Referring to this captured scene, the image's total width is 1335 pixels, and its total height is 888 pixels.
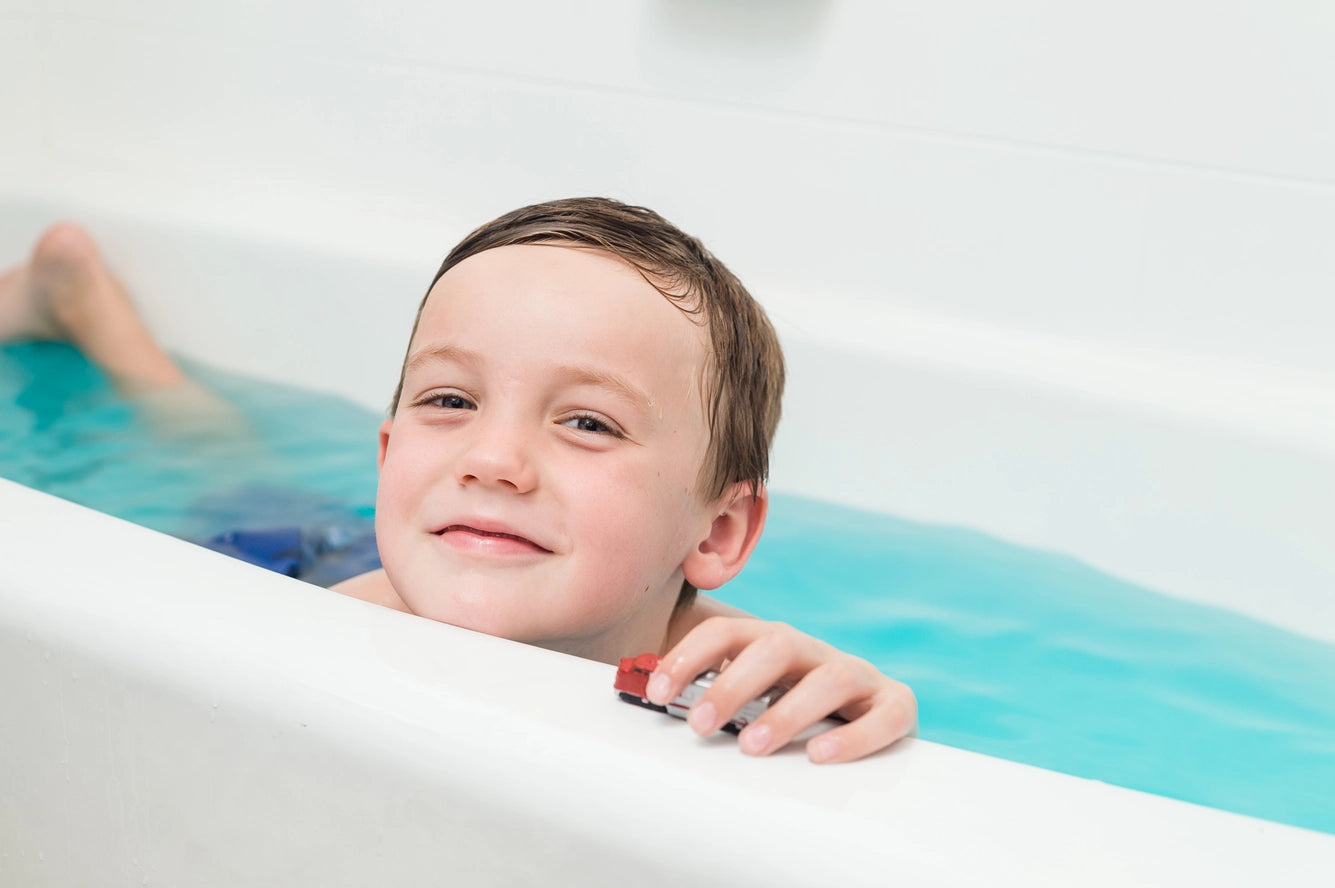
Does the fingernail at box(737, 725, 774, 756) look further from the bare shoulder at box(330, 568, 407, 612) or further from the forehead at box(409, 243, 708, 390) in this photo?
the bare shoulder at box(330, 568, 407, 612)

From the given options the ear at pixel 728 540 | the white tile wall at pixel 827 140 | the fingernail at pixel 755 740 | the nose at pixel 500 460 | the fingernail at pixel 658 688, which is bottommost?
the fingernail at pixel 755 740

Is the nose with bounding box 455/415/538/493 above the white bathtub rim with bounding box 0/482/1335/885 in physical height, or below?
above

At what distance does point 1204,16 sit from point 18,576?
125 cm

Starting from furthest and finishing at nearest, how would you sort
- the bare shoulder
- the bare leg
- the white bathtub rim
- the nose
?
1. the bare leg
2. the bare shoulder
3. the nose
4. the white bathtub rim

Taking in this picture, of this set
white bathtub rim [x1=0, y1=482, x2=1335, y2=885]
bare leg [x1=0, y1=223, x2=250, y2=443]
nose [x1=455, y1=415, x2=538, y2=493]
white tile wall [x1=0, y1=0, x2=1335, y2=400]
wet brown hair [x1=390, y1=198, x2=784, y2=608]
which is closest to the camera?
white bathtub rim [x1=0, y1=482, x2=1335, y2=885]

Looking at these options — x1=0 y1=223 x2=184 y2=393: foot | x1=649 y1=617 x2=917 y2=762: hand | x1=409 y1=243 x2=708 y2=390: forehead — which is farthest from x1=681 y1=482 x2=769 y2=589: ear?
x1=0 y1=223 x2=184 y2=393: foot

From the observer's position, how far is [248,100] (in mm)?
1826

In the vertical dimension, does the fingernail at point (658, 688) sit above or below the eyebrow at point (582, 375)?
below

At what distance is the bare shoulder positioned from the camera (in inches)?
41.0

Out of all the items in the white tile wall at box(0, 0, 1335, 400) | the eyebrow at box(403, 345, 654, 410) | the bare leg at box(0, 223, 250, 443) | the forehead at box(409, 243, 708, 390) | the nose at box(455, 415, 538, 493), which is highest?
the white tile wall at box(0, 0, 1335, 400)

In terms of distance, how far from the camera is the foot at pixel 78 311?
1634 millimetres

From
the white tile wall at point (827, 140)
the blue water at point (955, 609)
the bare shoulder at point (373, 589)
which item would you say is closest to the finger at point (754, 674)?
the bare shoulder at point (373, 589)

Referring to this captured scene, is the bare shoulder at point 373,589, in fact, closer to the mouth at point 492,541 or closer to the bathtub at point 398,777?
the mouth at point 492,541

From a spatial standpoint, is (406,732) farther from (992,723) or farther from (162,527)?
(162,527)
